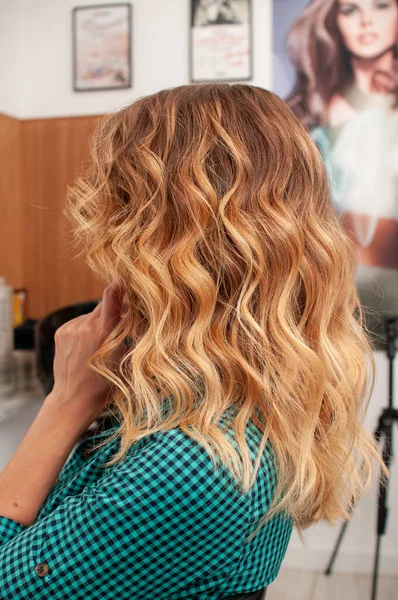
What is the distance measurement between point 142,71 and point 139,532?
230 centimetres

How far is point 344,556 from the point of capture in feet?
9.02

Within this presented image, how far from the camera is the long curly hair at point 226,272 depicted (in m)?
0.81

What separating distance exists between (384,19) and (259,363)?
2.14 metres

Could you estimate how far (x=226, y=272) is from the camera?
84 cm

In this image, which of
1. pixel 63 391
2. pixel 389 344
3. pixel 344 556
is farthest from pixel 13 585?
pixel 344 556

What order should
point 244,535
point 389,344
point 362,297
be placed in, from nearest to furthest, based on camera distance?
1. point 244,535
2. point 389,344
3. point 362,297

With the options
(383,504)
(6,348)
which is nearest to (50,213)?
(6,348)

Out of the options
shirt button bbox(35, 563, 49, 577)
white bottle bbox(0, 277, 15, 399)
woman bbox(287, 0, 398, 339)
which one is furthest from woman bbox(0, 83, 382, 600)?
woman bbox(287, 0, 398, 339)

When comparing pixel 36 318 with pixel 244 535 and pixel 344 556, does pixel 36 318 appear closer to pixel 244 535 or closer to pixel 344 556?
pixel 344 556

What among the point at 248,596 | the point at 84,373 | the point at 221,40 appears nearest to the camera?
the point at 248,596

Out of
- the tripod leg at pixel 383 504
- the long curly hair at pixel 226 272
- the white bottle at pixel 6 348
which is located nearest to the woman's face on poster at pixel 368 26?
the tripod leg at pixel 383 504

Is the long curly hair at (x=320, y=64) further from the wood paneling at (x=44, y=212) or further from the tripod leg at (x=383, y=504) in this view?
the tripod leg at (x=383, y=504)

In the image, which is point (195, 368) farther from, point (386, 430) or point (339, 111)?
point (339, 111)

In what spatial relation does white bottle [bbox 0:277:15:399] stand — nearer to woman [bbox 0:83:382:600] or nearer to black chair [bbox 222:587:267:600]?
woman [bbox 0:83:382:600]
